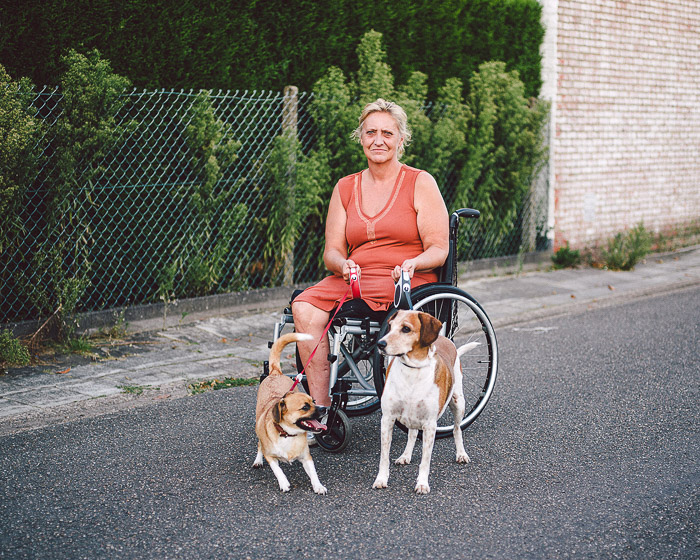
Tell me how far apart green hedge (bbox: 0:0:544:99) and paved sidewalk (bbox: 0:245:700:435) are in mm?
2114

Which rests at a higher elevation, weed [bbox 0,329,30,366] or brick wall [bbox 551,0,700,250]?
brick wall [bbox 551,0,700,250]

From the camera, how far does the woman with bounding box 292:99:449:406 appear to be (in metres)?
4.09

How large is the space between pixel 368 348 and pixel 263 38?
4.22 metres

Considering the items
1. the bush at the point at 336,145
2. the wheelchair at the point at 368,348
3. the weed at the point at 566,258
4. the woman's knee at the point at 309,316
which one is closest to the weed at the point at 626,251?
the weed at the point at 566,258

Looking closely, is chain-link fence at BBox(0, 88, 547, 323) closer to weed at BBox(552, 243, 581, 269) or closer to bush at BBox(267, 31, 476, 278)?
bush at BBox(267, 31, 476, 278)

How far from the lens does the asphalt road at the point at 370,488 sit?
3.01 metres

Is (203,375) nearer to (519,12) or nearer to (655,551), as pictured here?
(655,551)

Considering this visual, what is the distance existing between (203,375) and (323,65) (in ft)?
12.2

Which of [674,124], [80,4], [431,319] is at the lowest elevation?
[431,319]

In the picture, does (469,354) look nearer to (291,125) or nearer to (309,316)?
(309,316)

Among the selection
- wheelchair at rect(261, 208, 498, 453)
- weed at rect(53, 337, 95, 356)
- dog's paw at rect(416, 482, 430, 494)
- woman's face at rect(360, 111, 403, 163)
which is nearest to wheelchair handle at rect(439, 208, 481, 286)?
wheelchair at rect(261, 208, 498, 453)

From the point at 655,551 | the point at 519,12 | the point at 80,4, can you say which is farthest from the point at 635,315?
the point at 80,4

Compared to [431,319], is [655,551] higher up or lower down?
lower down

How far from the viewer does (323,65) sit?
7727 mm
